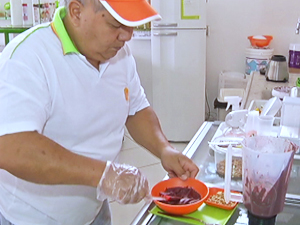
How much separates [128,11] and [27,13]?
2.82 metres

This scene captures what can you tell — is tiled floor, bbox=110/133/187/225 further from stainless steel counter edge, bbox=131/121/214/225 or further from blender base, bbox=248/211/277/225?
blender base, bbox=248/211/277/225

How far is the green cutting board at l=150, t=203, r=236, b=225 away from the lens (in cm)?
95

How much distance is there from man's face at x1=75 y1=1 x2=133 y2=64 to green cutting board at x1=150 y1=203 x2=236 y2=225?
1.46 feet

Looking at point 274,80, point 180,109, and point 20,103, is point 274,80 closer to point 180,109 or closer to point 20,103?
point 180,109

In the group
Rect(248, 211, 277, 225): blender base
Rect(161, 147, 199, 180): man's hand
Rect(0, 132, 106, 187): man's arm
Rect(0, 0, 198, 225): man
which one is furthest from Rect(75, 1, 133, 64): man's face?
Rect(248, 211, 277, 225): blender base

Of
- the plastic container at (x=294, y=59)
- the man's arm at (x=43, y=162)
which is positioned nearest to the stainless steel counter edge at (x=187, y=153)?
the man's arm at (x=43, y=162)

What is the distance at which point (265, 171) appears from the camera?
875 millimetres

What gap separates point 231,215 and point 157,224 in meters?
0.19

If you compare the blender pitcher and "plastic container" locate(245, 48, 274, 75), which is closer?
the blender pitcher

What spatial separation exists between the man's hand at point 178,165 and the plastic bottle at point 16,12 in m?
2.68

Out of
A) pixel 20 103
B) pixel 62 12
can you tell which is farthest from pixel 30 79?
pixel 62 12

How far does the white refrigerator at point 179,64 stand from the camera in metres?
3.45

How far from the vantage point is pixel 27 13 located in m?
3.43

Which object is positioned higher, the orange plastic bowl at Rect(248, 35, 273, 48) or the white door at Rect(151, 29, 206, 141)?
the orange plastic bowl at Rect(248, 35, 273, 48)
